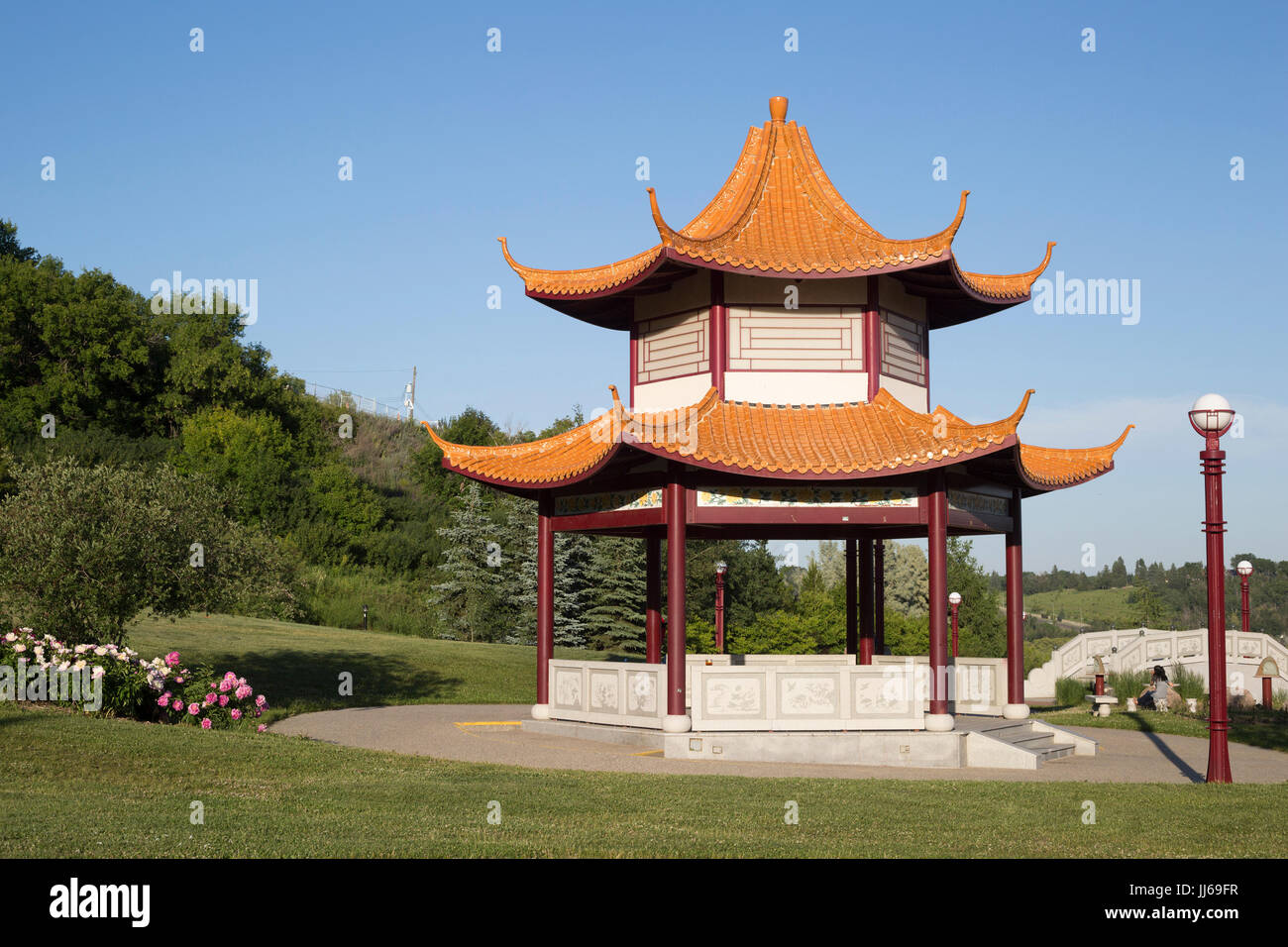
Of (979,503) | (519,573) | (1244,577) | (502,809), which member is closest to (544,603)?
(979,503)

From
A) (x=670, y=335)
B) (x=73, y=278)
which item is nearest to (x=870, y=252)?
(x=670, y=335)

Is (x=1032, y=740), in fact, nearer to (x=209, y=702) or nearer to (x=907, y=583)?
(x=209, y=702)

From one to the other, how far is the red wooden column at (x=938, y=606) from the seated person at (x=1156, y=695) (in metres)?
12.4

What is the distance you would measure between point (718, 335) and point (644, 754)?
653 centimetres

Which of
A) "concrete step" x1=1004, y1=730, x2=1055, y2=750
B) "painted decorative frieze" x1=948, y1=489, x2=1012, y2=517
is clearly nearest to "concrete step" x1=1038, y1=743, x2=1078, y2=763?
"concrete step" x1=1004, y1=730, x2=1055, y2=750

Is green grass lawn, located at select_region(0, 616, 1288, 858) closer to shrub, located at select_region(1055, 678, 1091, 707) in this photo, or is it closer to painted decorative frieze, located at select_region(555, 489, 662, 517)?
painted decorative frieze, located at select_region(555, 489, 662, 517)

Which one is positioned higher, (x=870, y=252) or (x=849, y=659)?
(x=870, y=252)

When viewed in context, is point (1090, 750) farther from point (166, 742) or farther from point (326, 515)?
point (326, 515)

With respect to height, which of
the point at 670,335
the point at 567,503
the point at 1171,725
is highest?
the point at 670,335

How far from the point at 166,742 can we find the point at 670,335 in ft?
32.4

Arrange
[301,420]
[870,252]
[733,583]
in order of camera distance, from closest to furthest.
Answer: [870,252] < [733,583] < [301,420]

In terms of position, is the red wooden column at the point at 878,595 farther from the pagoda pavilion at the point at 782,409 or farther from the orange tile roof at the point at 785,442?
the orange tile roof at the point at 785,442
